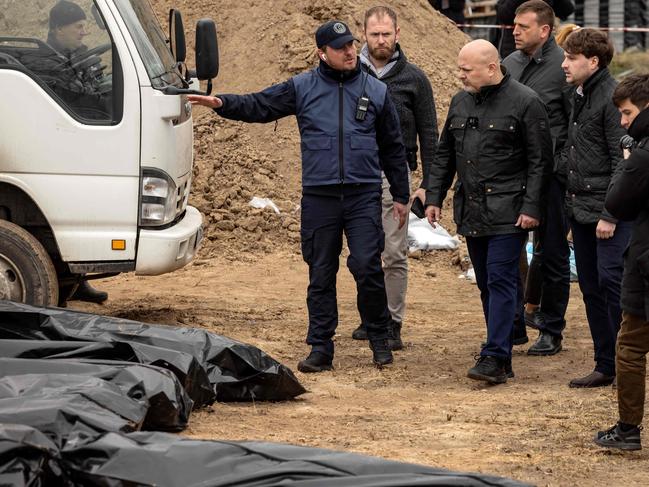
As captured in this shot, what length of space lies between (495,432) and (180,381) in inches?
65.8

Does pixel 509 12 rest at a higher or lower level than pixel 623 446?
higher

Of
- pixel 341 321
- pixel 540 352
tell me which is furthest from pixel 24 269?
pixel 540 352

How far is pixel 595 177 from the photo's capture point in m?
7.67

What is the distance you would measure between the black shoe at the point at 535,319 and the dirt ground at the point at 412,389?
7.0 inches

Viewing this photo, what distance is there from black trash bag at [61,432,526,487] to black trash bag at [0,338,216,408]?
1.95 meters

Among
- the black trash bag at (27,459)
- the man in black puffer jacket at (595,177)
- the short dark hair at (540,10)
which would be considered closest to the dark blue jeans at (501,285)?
the man in black puffer jacket at (595,177)

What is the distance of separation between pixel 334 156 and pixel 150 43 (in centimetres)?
160

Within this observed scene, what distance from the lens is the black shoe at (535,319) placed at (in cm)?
923

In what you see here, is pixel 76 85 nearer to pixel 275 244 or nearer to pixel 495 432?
pixel 495 432

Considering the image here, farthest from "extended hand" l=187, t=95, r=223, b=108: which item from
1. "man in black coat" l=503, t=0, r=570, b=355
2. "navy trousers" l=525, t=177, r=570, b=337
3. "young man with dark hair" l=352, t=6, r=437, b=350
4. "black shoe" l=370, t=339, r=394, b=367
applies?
"navy trousers" l=525, t=177, r=570, b=337

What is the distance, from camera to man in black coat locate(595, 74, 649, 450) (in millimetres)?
6117

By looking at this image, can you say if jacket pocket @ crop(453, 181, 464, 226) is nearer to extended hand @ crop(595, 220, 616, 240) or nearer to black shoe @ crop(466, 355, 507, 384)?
black shoe @ crop(466, 355, 507, 384)

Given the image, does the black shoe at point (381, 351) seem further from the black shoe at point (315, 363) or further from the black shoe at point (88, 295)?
the black shoe at point (88, 295)

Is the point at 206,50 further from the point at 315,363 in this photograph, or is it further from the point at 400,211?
the point at 315,363
